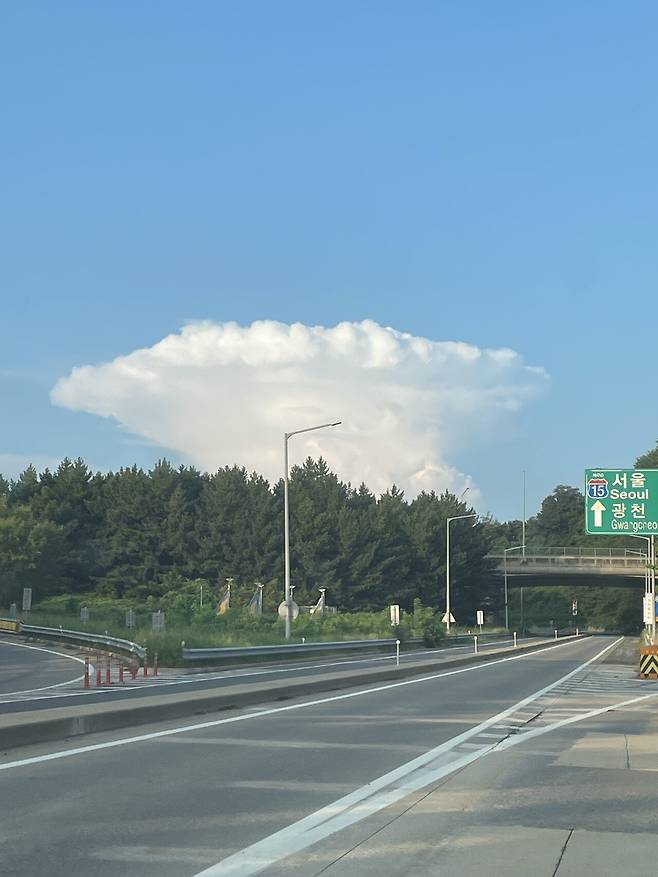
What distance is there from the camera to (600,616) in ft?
572

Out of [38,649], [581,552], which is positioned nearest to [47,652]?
[38,649]

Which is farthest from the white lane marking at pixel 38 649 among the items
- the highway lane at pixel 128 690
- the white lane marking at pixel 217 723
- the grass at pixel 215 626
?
the white lane marking at pixel 217 723

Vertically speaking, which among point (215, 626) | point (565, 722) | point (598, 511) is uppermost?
point (598, 511)

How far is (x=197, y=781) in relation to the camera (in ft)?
35.1

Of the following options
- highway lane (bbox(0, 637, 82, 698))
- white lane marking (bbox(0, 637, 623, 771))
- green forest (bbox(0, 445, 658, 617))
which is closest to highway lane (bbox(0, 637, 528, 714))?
highway lane (bbox(0, 637, 82, 698))

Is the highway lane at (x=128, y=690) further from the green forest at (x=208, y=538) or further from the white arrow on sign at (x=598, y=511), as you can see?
the green forest at (x=208, y=538)

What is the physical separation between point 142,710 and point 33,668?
78.4 feet

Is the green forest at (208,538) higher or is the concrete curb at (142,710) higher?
the green forest at (208,538)

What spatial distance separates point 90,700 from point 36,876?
13374mm

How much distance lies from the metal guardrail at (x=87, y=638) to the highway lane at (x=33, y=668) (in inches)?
56.6

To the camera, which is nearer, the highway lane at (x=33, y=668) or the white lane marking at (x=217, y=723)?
the white lane marking at (x=217, y=723)

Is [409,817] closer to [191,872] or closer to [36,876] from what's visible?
[191,872]

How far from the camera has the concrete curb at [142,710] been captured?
1305cm

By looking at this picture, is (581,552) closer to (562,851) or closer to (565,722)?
(565,722)
